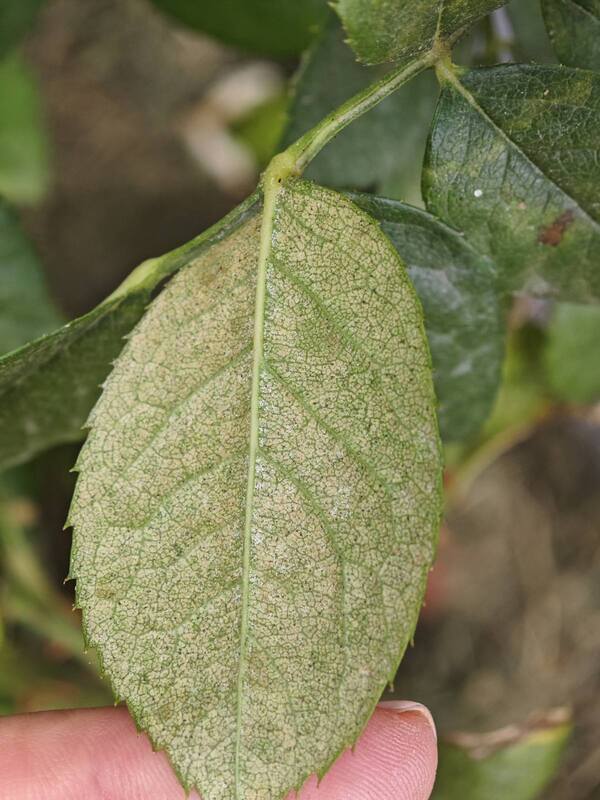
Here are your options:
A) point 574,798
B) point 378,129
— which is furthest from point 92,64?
point 574,798

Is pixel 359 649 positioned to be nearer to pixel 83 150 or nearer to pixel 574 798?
pixel 574 798

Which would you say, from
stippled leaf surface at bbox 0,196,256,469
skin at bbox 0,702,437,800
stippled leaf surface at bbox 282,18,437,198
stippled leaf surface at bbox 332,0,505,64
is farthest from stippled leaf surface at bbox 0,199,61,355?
stippled leaf surface at bbox 332,0,505,64

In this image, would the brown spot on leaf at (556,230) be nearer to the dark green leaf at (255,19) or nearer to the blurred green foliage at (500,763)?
the dark green leaf at (255,19)

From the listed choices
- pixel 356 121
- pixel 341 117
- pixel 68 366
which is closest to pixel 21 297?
pixel 68 366

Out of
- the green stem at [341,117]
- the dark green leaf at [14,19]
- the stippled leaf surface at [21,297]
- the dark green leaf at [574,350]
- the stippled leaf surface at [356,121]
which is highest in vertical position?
the dark green leaf at [14,19]

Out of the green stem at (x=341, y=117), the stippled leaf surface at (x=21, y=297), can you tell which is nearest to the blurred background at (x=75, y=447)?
→ the stippled leaf surface at (x=21, y=297)

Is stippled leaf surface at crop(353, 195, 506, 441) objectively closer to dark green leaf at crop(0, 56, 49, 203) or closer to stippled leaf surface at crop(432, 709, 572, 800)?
stippled leaf surface at crop(432, 709, 572, 800)

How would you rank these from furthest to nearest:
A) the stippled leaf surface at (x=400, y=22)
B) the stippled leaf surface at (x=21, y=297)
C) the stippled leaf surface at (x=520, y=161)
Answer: the stippled leaf surface at (x=21, y=297) < the stippled leaf surface at (x=520, y=161) < the stippled leaf surface at (x=400, y=22)
